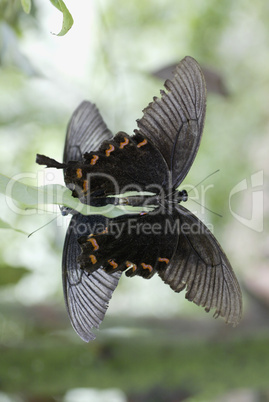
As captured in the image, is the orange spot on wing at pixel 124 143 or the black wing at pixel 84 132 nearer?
the orange spot on wing at pixel 124 143

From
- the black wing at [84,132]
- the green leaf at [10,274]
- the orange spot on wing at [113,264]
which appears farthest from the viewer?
the green leaf at [10,274]

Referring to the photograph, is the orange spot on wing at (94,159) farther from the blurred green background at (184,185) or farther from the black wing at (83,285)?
the blurred green background at (184,185)

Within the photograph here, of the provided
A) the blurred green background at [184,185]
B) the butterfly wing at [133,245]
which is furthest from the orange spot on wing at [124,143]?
the blurred green background at [184,185]

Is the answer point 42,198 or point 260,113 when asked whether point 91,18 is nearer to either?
point 260,113

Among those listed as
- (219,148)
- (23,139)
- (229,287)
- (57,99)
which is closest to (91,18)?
(57,99)

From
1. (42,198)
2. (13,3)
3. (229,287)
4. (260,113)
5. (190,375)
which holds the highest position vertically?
(260,113)

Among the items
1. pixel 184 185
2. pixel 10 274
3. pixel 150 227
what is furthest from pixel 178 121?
pixel 184 185

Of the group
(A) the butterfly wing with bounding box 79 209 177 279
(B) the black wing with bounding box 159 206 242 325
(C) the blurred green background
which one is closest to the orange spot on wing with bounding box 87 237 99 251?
(A) the butterfly wing with bounding box 79 209 177 279
